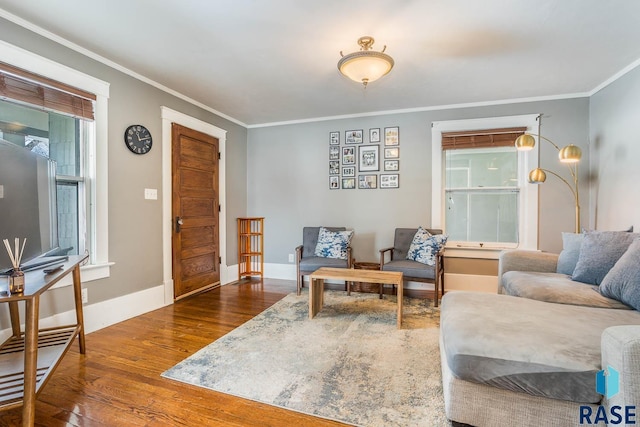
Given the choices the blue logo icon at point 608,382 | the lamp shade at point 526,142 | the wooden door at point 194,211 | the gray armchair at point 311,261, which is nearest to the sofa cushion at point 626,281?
the blue logo icon at point 608,382

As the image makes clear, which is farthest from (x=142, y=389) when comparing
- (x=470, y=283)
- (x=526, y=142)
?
(x=526, y=142)

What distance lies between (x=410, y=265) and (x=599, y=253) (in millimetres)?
1571

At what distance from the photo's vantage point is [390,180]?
411 centimetres

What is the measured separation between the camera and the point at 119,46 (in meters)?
2.46

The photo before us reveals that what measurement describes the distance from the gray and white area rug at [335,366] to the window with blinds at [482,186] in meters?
1.45

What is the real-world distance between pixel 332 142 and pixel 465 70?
6.42ft

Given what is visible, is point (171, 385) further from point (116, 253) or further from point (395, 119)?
point (395, 119)

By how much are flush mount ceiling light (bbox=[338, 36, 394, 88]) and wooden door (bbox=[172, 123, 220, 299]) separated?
86.6 inches

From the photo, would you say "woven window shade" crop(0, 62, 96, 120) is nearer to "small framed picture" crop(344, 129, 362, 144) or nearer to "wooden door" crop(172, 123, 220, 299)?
"wooden door" crop(172, 123, 220, 299)

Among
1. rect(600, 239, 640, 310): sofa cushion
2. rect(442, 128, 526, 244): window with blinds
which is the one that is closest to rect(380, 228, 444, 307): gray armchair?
rect(442, 128, 526, 244): window with blinds

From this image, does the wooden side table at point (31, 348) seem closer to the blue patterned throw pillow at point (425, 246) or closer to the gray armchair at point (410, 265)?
the gray armchair at point (410, 265)

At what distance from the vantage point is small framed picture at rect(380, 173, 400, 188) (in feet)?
13.4

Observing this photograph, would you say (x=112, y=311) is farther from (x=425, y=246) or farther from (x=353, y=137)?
(x=353, y=137)

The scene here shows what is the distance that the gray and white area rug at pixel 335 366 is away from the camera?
1.62 m
